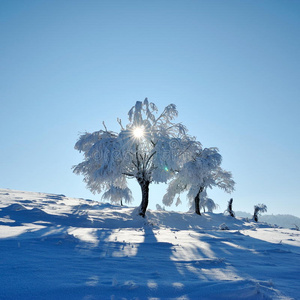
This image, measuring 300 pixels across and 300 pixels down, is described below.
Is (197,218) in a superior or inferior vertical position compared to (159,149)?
inferior

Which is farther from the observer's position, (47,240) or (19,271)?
(47,240)

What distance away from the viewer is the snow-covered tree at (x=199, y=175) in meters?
17.8

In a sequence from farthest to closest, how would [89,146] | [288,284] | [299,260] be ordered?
[89,146] < [299,260] < [288,284]

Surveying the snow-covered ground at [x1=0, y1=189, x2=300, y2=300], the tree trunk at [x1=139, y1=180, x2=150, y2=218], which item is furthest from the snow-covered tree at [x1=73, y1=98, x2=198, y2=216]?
the snow-covered ground at [x1=0, y1=189, x2=300, y2=300]

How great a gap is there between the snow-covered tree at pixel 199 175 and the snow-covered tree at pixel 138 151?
3.81 ft

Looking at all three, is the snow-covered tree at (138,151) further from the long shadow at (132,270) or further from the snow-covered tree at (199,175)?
the long shadow at (132,270)

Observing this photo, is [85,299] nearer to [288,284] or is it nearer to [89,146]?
[288,284]

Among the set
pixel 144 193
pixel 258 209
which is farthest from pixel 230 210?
pixel 144 193

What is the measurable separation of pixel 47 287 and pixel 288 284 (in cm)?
268

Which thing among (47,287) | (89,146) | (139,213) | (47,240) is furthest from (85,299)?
(89,146)

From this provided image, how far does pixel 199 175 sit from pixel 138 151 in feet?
17.8

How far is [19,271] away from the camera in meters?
2.73

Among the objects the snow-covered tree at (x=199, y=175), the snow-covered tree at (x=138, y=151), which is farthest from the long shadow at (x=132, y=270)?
the snow-covered tree at (x=199, y=175)

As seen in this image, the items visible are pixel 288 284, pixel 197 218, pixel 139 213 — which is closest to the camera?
pixel 288 284
